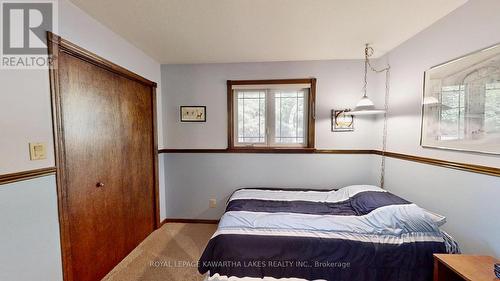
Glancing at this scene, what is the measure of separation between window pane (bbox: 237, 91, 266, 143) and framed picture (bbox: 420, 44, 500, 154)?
179 cm

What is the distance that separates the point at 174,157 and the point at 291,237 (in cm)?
208

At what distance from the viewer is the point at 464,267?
1202 mm

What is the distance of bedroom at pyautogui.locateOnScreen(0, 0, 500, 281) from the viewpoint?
4.42ft

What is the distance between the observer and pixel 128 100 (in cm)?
226

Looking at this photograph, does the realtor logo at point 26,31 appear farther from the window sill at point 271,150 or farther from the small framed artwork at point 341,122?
the small framed artwork at point 341,122

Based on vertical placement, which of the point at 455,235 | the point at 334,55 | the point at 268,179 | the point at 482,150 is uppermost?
the point at 334,55

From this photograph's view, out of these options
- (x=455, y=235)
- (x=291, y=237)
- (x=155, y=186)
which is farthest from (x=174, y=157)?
(x=455, y=235)

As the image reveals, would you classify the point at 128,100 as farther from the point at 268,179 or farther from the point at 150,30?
the point at 268,179

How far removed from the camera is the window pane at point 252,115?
289cm

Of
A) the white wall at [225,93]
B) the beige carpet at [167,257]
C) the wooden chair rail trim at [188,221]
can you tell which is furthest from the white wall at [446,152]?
the wooden chair rail trim at [188,221]

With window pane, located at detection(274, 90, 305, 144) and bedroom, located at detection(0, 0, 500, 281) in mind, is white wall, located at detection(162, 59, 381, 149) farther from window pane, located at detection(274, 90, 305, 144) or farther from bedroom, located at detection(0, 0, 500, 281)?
window pane, located at detection(274, 90, 305, 144)

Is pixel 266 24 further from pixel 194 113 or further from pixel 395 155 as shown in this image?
pixel 395 155

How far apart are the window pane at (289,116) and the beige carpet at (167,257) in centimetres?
169

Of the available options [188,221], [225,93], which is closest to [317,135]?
[225,93]
